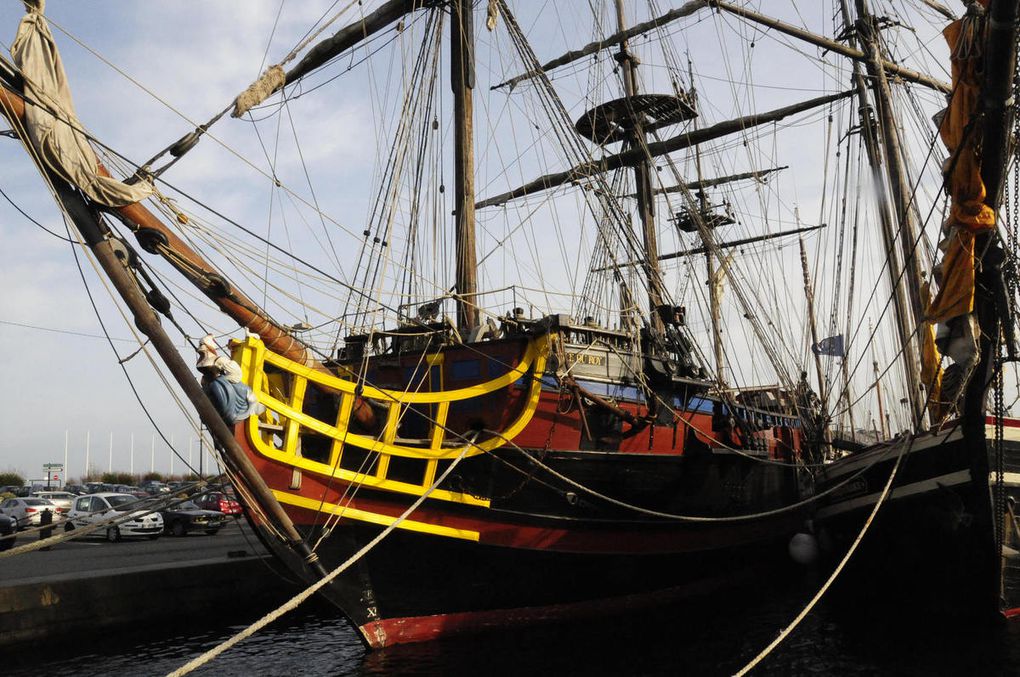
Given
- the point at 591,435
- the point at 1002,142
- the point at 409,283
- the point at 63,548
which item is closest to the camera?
the point at 1002,142

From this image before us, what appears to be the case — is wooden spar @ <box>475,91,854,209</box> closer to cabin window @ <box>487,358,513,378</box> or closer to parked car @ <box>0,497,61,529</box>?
cabin window @ <box>487,358,513,378</box>

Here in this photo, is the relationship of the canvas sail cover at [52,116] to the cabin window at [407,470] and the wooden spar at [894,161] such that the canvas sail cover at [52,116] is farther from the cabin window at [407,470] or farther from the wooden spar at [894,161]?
the wooden spar at [894,161]

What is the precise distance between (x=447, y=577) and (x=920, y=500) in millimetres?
7846

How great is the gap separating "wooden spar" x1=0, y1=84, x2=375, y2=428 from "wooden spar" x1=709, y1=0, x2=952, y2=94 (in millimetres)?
16991

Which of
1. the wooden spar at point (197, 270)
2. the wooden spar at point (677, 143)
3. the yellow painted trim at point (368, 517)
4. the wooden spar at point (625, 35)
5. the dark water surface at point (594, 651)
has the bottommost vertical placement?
the dark water surface at point (594, 651)

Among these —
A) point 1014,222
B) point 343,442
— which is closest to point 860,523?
point 1014,222

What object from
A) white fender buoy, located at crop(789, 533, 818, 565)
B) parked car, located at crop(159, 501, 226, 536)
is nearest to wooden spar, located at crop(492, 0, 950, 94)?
white fender buoy, located at crop(789, 533, 818, 565)

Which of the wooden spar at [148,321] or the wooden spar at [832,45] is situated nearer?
the wooden spar at [148,321]

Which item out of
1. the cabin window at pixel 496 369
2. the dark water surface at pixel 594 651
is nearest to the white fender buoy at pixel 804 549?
the dark water surface at pixel 594 651

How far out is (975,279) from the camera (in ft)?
35.0

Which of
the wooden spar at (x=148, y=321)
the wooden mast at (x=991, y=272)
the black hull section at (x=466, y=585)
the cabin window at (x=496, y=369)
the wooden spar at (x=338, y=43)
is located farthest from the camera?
the wooden spar at (x=338, y=43)

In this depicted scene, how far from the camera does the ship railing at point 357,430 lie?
9.41 m

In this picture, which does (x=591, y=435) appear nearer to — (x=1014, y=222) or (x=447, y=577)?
(x=447, y=577)

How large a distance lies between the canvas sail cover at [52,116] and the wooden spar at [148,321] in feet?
0.55
